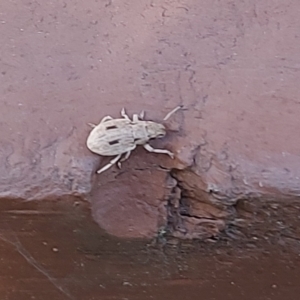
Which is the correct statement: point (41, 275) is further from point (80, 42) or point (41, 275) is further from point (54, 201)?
point (80, 42)

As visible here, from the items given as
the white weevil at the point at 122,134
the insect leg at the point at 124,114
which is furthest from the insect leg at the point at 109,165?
the insect leg at the point at 124,114

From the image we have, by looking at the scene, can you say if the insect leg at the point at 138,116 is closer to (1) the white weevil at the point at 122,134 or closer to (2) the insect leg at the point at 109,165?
(1) the white weevil at the point at 122,134

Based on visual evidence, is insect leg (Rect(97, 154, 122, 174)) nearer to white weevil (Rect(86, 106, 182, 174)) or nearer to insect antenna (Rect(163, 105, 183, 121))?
white weevil (Rect(86, 106, 182, 174))

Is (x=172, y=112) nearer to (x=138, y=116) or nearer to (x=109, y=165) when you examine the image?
(x=138, y=116)

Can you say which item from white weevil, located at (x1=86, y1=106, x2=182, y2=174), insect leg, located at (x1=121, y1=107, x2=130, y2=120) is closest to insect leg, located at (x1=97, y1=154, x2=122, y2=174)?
white weevil, located at (x1=86, y1=106, x2=182, y2=174)

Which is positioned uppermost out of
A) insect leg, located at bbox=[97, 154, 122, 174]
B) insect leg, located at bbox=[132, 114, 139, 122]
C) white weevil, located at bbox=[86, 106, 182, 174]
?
insect leg, located at bbox=[132, 114, 139, 122]

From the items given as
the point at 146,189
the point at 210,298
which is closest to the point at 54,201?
the point at 146,189
